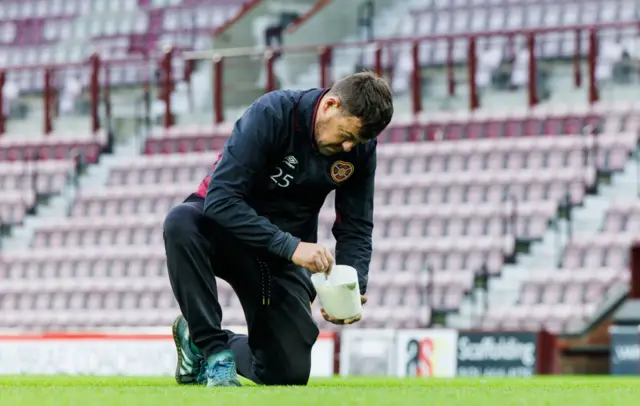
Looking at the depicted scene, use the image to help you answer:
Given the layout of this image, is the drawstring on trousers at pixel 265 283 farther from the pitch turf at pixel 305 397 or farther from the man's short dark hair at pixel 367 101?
the man's short dark hair at pixel 367 101

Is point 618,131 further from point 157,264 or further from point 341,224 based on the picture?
point 341,224

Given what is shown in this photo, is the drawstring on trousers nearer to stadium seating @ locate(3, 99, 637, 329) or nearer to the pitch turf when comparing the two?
the pitch turf

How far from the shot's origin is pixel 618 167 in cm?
1689

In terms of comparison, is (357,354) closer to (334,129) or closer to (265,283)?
(265,283)

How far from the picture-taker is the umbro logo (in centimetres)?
641

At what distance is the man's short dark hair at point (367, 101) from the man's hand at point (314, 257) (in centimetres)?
46

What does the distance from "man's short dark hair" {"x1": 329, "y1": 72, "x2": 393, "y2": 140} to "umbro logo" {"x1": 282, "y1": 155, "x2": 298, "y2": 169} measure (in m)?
0.47

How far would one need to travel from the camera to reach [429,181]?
17781 millimetres

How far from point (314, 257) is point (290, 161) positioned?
589mm

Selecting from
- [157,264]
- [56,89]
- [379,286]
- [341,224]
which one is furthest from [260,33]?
[341,224]

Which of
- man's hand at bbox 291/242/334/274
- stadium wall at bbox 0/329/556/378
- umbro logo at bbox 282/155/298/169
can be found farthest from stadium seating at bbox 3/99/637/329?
man's hand at bbox 291/242/334/274

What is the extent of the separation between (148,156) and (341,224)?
13644 mm

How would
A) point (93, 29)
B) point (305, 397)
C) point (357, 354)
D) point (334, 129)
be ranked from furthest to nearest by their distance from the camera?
point (93, 29) < point (357, 354) < point (334, 129) < point (305, 397)

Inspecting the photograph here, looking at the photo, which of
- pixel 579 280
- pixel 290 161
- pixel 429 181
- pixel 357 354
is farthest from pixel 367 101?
pixel 429 181
